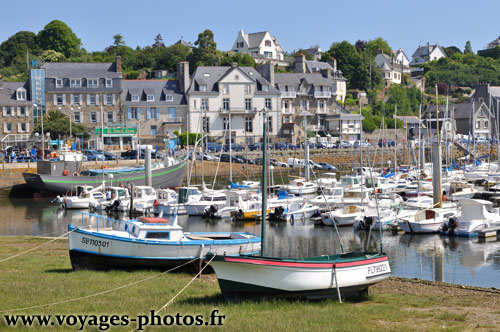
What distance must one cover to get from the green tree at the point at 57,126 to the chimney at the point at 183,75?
15432mm

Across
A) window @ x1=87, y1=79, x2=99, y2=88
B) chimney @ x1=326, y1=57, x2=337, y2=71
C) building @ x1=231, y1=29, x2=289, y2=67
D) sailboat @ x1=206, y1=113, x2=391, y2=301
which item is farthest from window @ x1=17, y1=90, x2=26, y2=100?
sailboat @ x1=206, y1=113, x2=391, y2=301

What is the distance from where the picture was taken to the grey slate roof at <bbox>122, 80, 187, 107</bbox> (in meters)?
88.9

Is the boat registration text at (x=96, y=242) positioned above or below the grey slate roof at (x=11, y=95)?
below

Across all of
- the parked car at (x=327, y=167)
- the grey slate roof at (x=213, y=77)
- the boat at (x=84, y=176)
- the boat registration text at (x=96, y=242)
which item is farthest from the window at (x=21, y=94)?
the boat registration text at (x=96, y=242)

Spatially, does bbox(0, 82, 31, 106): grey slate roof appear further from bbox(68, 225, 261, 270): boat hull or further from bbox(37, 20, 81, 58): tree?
bbox(68, 225, 261, 270): boat hull

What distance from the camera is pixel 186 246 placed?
74.3ft

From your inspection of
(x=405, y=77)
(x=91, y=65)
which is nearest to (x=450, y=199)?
(x=91, y=65)

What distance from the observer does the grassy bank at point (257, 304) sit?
51.2 ft

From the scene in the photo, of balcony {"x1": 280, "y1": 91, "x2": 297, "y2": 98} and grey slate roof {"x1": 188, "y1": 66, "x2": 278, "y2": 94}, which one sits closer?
grey slate roof {"x1": 188, "y1": 66, "x2": 278, "y2": 94}

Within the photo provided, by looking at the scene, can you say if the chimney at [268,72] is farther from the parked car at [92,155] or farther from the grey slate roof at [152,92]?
the parked car at [92,155]

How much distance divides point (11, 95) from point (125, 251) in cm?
6930

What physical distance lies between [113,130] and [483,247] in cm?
5779

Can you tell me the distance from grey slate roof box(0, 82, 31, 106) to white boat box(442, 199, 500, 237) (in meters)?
63.3

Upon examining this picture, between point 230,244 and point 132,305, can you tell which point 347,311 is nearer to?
point 132,305
